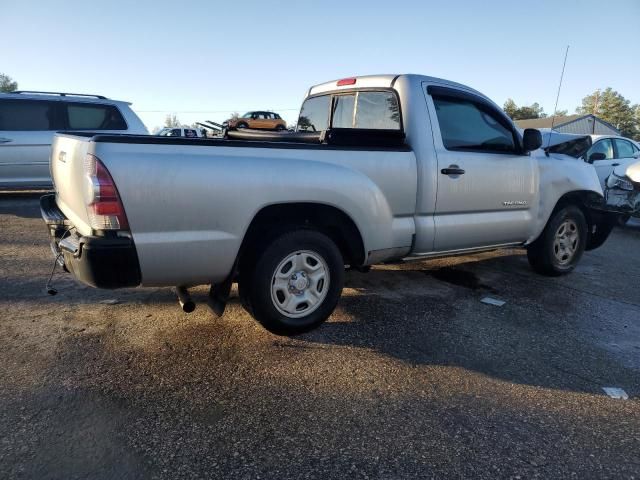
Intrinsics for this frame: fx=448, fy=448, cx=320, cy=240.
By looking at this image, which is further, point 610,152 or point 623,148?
point 623,148

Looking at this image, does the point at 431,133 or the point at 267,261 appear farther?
the point at 431,133

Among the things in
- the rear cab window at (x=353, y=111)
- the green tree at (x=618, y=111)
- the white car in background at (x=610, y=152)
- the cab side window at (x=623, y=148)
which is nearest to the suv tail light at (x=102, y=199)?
the rear cab window at (x=353, y=111)

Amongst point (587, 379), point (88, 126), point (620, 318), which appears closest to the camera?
point (587, 379)

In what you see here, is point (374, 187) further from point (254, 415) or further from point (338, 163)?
point (254, 415)

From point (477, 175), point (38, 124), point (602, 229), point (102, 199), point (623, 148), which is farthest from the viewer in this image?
point (623, 148)

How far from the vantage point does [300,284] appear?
3.24 metres

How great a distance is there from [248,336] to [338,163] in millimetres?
1452

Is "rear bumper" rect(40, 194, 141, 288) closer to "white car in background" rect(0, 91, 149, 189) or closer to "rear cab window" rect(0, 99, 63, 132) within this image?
"white car in background" rect(0, 91, 149, 189)

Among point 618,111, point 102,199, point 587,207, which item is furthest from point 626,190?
point 618,111

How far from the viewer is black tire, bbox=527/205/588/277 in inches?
196

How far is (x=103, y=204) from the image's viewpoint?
250 centimetres

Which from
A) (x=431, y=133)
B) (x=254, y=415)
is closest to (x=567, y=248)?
(x=431, y=133)

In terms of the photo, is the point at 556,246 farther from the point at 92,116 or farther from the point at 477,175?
the point at 92,116

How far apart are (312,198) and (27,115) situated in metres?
7.08
